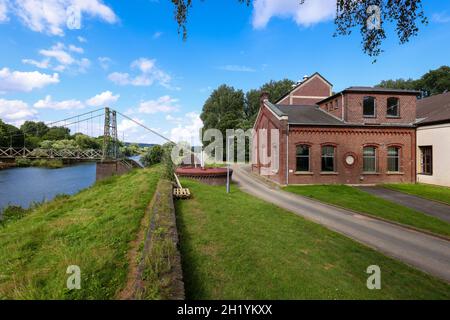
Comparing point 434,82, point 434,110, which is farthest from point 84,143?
point 434,82

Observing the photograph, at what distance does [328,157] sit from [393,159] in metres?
5.95

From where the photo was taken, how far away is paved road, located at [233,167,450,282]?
7410mm

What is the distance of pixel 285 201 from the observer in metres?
15.6

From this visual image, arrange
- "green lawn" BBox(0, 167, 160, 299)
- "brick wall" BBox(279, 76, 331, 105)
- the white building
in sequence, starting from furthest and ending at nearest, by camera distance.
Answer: "brick wall" BBox(279, 76, 331, 105) < the white building < "green lawn" BBox(0, 167, 160, 299)

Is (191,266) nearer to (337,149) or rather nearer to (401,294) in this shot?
(401,294)

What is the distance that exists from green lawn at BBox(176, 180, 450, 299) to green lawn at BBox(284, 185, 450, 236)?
470cm

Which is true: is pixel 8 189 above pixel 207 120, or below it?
below

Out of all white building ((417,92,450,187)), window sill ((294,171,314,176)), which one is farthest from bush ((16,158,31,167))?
white building ((417,92,450,187))

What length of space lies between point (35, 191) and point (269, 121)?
27553 mm

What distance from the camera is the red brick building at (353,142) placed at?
2072 centimetres

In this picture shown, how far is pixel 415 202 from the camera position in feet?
49.9

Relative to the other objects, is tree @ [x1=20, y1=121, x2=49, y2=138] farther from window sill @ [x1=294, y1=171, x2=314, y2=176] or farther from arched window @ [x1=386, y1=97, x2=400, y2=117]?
arched window @ [x1=386, y1=97, x2=400, y2=117]

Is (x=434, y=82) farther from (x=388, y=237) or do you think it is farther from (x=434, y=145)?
(x=388, y=237)

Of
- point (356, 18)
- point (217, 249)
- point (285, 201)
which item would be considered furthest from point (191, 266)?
point (285, 201)
